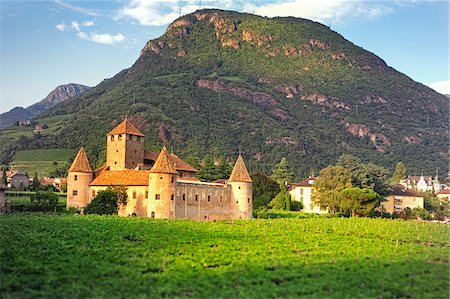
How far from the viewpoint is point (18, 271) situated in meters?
29.4

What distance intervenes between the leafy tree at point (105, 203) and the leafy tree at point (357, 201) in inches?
1232

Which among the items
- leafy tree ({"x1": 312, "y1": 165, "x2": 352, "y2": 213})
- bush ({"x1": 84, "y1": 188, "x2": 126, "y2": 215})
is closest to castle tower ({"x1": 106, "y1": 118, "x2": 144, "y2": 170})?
bush ({"x1": 84, "y1": 188, "x2": 126, "y2": 215})

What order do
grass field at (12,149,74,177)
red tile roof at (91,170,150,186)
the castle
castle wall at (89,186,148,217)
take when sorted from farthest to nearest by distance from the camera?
grass field at (12,149,74,177) → red tile roof at (91,170,150,186) → castle wall at (89,186,148,217) → the castle

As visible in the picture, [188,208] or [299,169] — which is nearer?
[188,208]

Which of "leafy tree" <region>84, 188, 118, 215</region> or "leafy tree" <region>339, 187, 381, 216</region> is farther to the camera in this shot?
"leafy tree" <region>339, 187, 381, 216</region>

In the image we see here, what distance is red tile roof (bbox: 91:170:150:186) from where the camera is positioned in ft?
221

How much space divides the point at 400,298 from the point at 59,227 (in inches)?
1198

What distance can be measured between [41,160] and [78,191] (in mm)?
97397

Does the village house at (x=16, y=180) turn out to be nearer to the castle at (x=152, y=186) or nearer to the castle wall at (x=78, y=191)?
the castle at (x=152, y=186)

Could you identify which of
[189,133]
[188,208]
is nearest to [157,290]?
[188,208]

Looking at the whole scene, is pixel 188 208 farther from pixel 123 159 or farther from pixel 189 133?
pixel 189 133

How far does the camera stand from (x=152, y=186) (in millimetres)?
64250

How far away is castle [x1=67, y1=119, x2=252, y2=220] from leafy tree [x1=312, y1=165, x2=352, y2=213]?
52.2 feet

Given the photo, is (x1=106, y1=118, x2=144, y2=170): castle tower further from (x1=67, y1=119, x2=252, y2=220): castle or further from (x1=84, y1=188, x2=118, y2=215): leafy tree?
(x1=84, y1=188, x2=118, y2=215): leafy tree
